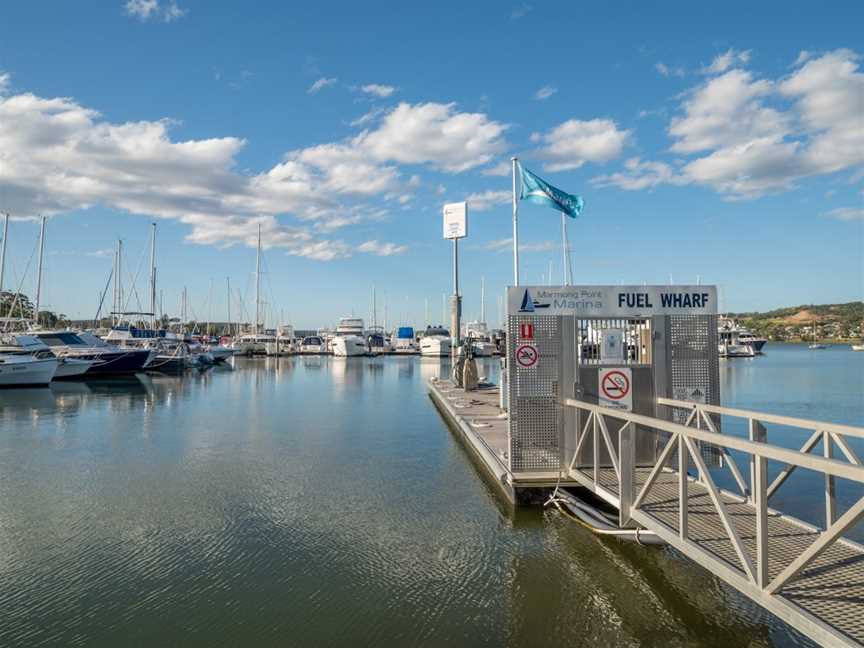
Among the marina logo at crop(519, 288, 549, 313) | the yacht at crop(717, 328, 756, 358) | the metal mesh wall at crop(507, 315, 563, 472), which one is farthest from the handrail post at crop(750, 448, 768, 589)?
the yacht at crop(717, 328, 756, 358)

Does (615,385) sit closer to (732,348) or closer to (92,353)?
(92,353)

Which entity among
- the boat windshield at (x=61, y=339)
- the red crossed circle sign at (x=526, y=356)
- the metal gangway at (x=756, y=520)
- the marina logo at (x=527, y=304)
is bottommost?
the metal gangway at (x=756, y=520)

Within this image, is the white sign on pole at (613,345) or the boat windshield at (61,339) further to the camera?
the boat windshield at (61,339)

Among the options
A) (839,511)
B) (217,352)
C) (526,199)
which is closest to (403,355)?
(217,352)

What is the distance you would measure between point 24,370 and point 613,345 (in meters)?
39.2

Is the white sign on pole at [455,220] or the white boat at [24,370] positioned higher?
the white sign on pole at [455,220]

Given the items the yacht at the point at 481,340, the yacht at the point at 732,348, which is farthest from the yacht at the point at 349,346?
the yacht at the point at 732,348

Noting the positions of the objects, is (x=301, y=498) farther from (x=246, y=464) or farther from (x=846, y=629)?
(x=846, y=629)

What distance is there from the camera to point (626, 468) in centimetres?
739

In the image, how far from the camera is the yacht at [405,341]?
112m

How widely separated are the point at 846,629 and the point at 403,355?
10337cm

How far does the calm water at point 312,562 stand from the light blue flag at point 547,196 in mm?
7601

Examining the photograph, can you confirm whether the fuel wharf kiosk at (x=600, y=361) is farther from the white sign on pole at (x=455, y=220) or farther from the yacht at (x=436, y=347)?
the yacht at (x=436, y=347)

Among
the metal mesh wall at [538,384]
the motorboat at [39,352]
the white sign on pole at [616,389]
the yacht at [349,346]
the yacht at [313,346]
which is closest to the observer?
the white sign on pole at [616,389]
